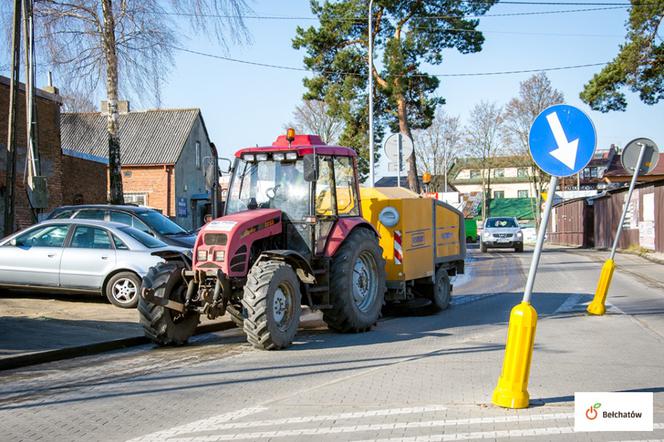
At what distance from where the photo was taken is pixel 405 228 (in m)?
11.9

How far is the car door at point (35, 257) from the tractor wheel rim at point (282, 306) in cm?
533

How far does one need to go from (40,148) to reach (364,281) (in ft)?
47.6

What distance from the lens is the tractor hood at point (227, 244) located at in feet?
29.5

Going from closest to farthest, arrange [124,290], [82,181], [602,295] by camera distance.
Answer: [602,295]
[124,290]
[82,181]

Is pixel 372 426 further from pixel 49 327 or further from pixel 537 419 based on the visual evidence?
pixel 49 327

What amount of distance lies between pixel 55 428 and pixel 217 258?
3745 mm

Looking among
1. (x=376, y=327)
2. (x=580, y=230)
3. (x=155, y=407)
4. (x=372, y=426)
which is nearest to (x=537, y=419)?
(x=372, y=426)

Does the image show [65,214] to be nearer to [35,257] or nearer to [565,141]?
[35,257]

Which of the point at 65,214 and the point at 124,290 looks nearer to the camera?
the point at 124,290

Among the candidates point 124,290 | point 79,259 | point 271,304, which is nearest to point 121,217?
point 79,259

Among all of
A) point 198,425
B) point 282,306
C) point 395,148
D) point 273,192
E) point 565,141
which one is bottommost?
point 198,425

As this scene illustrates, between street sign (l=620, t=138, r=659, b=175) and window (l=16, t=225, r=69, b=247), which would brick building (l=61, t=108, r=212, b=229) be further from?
street sign (l=620, t=138, r=659, b=175)

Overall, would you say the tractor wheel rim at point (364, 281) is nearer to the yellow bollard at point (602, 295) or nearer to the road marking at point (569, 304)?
the road marking at point (569, 304)

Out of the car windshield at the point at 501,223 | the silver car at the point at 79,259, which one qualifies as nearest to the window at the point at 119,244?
the silver car at the point at 79,259
